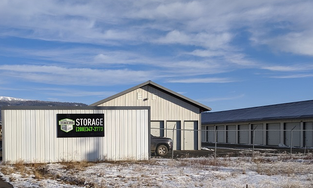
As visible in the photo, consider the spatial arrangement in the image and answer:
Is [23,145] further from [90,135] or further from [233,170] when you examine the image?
[233,170]

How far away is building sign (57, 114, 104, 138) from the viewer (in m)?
18.3

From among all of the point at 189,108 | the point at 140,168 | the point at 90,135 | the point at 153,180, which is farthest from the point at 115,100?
the point at 153,180

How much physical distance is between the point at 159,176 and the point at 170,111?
46.0 ft

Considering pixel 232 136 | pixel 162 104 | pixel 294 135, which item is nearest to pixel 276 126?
pixel 294 135

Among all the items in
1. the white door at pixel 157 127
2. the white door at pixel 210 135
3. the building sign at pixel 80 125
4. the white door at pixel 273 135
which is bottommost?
the white door at pixel 210 135

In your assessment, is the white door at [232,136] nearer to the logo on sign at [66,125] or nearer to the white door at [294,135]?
the white door at [294,135]

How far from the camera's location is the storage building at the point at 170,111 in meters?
26.3

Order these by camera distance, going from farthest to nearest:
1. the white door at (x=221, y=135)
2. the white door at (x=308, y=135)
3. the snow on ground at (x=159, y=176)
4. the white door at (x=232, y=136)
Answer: the white door at (x=221, y=135)
the white door at (x=232, y=136)
the white door at (x=308, y=135)
the snow on ground at (x=159, y=176)

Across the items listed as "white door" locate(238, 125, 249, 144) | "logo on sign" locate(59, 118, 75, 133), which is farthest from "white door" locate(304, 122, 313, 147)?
"logo on sign" locate(59, 118, 75, 133)

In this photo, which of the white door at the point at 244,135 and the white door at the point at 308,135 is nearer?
the white door at the point at 308,135

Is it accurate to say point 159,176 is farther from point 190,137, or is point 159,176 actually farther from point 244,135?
point 244,135

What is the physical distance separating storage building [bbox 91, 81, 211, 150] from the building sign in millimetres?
7423

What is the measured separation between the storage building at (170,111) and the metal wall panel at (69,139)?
715 centimetres

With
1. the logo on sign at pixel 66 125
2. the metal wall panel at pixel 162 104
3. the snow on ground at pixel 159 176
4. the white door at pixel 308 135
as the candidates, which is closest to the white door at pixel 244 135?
the white door at pixel 308 135
